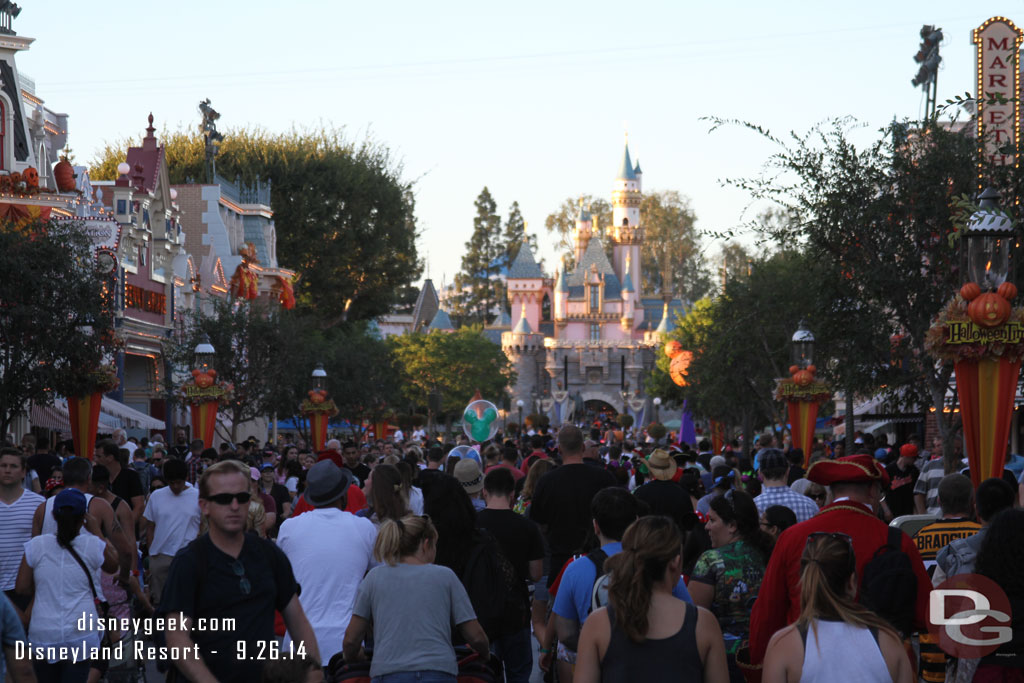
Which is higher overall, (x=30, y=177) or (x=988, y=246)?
(x=30, y=177)

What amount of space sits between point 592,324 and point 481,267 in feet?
35.6

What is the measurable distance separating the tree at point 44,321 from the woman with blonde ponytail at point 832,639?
17649 millimetres

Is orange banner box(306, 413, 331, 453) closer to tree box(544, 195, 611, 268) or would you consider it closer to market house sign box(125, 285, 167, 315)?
market house sign box(125, 285, 167, 315)

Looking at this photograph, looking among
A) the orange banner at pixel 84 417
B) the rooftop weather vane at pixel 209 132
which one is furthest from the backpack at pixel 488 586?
the rooftop weather vane at pixel 209 132

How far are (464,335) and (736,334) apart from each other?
59.5m

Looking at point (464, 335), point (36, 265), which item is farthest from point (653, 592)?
point (464, 335)

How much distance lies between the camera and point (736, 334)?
3375 cm

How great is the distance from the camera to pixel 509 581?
7805 millimetres

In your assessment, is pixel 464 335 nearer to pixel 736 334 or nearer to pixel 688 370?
pixel 688 370

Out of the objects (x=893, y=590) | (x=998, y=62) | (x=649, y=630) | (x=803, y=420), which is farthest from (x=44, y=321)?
(x=649, y=630)

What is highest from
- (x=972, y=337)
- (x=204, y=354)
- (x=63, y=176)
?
Result: (x=63, y=176)

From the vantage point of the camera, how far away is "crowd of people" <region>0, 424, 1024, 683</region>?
5020 millimetres

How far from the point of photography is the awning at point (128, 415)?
31703 mm

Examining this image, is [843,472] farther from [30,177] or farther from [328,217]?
[328,217]
